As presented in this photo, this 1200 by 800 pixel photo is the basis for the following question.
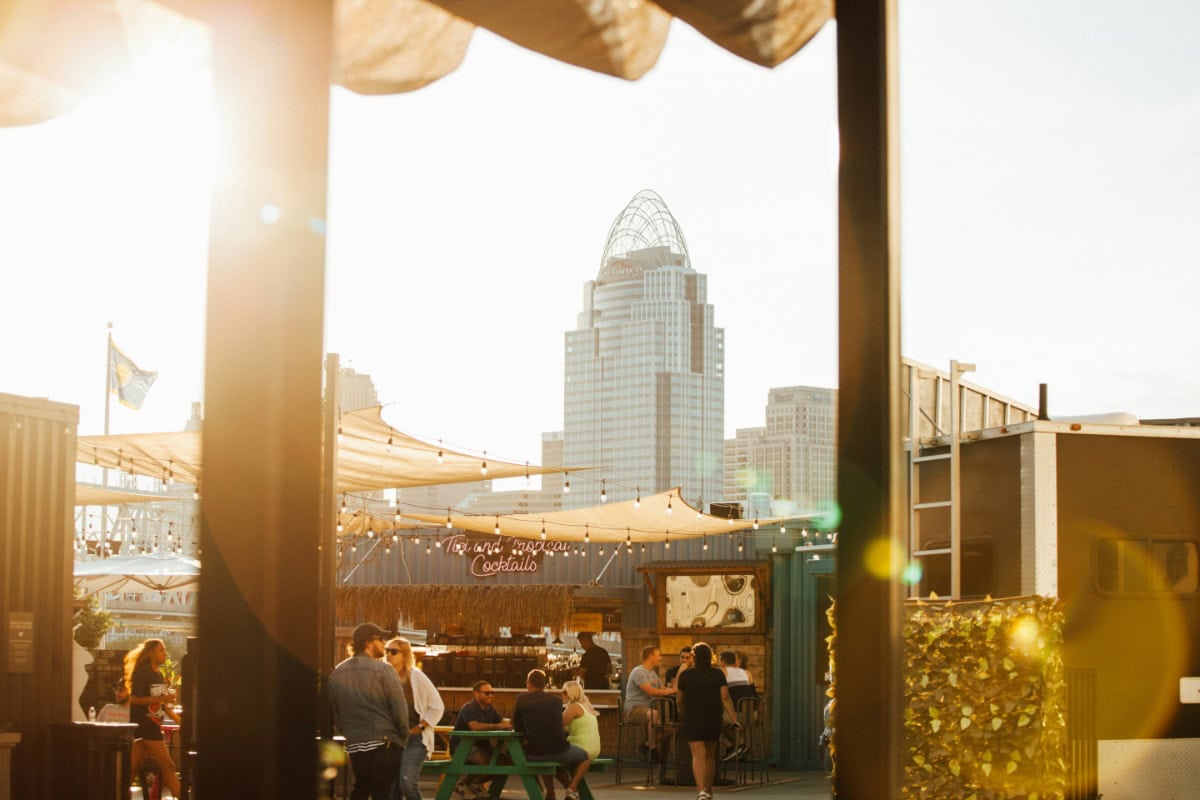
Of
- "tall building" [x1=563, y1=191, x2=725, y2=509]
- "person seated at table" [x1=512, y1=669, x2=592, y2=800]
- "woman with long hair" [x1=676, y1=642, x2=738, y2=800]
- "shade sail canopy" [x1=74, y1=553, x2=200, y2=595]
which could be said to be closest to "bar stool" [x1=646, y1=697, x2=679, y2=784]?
"woman with long hair" [x1=676, y1=642, x2=738, y2=800]

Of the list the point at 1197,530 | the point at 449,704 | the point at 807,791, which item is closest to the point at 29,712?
the point at 1197,530

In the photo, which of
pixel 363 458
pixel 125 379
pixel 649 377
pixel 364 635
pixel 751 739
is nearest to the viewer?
pixel 364 635

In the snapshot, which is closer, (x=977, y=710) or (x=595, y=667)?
(x=977, y=710)

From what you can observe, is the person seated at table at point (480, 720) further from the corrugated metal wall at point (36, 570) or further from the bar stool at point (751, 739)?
the corrugated metal wall at point (36, 570)

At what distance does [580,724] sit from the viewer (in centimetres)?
1230

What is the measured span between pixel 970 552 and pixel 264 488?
9622 millimetres

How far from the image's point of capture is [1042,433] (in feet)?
32.4

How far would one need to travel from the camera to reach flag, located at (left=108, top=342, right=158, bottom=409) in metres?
32.8

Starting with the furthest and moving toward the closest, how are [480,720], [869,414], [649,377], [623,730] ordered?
[649,377] → [623,730] → [480,720] → [869,414]

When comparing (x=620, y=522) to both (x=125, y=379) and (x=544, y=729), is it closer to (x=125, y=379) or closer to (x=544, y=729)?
(x=544, y=729)

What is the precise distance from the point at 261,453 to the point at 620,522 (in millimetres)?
15540

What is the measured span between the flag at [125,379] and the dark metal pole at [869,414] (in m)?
32.5

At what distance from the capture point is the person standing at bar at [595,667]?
Result: 1817 cm

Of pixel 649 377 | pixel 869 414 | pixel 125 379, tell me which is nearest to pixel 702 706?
pixel 869 414
